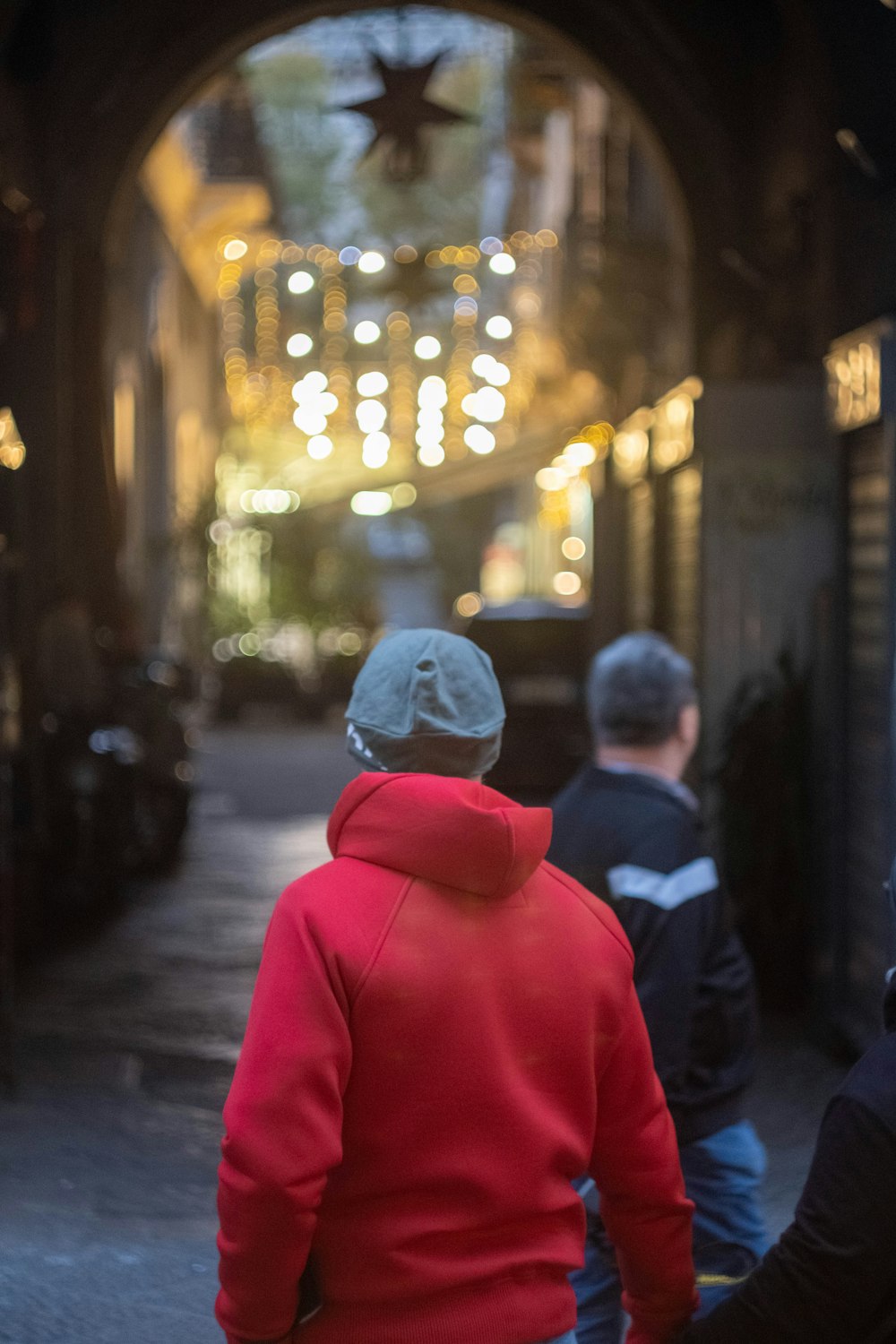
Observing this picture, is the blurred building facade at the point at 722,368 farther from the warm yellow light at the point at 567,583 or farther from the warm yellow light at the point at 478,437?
the warm yellow light at the point at 567,583

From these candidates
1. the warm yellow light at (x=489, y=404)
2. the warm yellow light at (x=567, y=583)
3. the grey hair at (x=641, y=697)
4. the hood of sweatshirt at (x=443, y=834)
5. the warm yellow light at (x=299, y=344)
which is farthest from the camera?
the warm yellow light at (x=567, y=583)

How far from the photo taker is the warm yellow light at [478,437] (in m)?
28.0

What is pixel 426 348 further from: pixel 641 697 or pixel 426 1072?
pixel 426 1072

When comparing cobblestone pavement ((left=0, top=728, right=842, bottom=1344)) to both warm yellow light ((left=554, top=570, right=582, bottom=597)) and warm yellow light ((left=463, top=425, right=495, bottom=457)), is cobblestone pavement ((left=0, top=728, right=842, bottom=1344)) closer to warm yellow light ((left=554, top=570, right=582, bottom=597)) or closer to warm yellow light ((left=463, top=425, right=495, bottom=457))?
warm yellow light ((left=463, top=425, right=495, bottom=457))

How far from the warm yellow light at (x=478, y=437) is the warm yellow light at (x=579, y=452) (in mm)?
2747

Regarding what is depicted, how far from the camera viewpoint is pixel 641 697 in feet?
11.8

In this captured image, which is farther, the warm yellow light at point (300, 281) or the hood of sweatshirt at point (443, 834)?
the warm yellow light at point (300, 281)

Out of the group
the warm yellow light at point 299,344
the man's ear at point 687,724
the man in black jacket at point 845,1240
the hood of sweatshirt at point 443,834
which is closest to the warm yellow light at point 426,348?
the warm yellow light at point 299,344

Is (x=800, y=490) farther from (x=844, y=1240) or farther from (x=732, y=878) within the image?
(x=844, y=1240)

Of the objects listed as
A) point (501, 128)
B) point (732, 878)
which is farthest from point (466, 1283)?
point (501, 128)

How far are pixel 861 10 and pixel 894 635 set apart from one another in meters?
3.09

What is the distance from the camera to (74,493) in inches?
493

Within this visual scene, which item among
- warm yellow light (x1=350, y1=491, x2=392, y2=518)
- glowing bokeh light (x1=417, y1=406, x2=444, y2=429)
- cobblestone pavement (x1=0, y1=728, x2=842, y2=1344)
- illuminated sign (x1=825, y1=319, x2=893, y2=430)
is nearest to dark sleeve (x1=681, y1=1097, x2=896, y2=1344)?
cobblestone pavement (x1=0, y1=728, x2=842, y2=1344)

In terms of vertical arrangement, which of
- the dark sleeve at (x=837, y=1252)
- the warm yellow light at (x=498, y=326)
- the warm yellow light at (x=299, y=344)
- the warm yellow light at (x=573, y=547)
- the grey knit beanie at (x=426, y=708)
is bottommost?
the dark sleeve at (x=837, y=1252)
